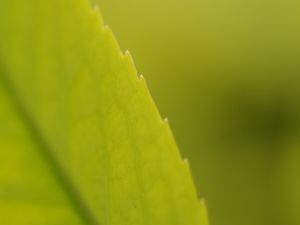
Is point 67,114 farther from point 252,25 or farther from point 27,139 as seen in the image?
point 252,25

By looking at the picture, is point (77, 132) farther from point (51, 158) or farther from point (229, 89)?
point (229, 89)

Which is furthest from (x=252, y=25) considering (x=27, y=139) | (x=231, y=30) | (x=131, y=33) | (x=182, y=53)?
(x=27, y=139)

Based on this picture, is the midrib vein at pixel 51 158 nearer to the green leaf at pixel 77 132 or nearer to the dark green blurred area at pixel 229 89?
the green leaf at pixel 77 132

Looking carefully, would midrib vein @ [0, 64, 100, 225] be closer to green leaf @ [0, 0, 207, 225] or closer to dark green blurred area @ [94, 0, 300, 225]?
green leaf @ [0, 0, 207, 225]

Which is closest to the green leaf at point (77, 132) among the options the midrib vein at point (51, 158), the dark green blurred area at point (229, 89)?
the midrib vein at point (51, 158)

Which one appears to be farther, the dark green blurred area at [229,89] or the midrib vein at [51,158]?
the dark green blurred area at [229,89]

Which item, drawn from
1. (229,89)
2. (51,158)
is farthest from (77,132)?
(229,89)
